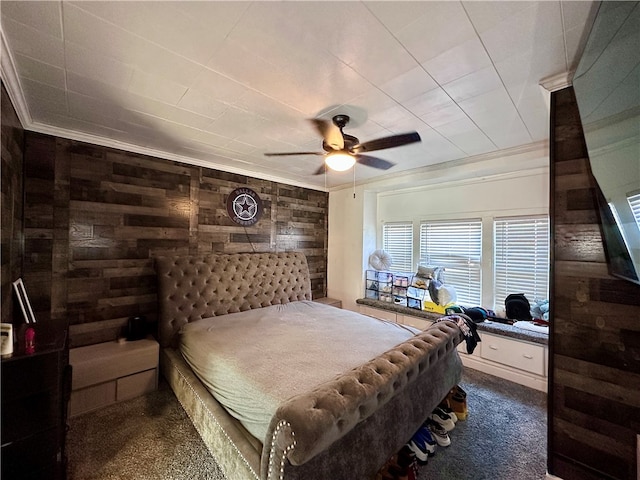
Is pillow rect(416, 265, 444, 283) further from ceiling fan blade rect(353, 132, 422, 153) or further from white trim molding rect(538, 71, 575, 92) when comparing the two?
white trim molding rect(538, 71, 575, 92)

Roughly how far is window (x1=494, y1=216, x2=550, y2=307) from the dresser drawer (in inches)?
29.3

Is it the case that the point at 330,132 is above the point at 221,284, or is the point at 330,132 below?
above

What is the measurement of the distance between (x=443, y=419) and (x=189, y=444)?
7.23ft

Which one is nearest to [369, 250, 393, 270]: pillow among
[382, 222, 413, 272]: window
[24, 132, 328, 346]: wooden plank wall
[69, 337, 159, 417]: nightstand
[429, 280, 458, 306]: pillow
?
[382, 222, 413, 272]: window

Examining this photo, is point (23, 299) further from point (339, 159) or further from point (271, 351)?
point (339, 159)

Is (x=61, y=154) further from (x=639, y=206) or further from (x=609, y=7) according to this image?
(x=639, y=206)

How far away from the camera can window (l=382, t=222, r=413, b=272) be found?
4774 mm

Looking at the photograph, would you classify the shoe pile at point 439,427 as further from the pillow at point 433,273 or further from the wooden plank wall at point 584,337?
the pillow at point 433,273

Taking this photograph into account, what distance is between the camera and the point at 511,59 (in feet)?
5.24

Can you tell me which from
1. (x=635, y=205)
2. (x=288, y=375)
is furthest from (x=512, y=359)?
(x=288, y=375)

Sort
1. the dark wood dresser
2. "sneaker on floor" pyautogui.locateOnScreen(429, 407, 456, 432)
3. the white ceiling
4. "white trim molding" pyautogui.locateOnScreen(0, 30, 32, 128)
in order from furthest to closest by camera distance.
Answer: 1. "sneaker on floor" pyautogui.locateOnScreen(429, 407, 456, 432)
2. "white trim molding" pyautogui.locateOnScreen(0, 30, 32, 128)
3. the dark wood dresser
4. the white ceiling

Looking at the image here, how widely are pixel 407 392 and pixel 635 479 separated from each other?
1.26 metres

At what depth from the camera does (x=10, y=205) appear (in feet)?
6.53

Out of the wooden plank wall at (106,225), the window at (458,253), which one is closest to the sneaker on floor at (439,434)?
the window at (458,253)
